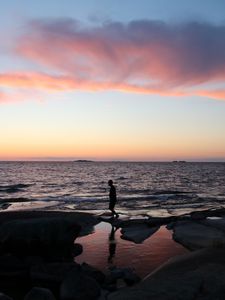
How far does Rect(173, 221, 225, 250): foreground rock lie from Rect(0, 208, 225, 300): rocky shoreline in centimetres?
5

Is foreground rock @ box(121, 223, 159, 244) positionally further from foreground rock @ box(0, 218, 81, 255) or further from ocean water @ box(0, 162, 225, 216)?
ocean water @ box(0, 162, 225, 216)

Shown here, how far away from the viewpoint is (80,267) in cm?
1352

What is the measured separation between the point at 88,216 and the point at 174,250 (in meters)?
9.36

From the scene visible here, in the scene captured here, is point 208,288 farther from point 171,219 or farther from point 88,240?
point 171,219

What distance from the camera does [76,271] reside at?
12148 millimetres

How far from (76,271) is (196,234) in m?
9.96

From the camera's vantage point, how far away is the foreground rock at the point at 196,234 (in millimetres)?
18594

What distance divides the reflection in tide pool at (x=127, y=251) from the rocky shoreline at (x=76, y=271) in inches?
21.7

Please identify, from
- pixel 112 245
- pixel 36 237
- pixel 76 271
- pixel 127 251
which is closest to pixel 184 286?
pixel 76 271

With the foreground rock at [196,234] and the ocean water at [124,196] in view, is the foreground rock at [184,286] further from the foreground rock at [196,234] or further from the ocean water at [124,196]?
the ocean water at [124,196]

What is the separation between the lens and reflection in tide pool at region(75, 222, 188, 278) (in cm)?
1571

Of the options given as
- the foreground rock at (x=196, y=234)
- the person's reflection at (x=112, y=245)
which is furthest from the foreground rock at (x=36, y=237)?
the foreground rock at (x=196, y=234)

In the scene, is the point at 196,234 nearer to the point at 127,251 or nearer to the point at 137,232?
the point at 137,232

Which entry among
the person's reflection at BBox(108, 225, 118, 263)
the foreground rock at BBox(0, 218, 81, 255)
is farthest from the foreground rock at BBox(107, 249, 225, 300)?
the foreground rock at BBox(0, 218, 81, 255)
